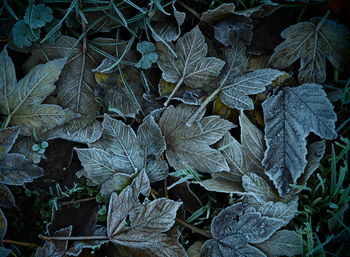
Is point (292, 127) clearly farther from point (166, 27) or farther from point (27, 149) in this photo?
point (27, 149)

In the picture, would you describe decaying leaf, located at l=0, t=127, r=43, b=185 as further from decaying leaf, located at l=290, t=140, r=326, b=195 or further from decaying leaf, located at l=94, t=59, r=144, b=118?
decaying leaf, located at l=290, t=140, r=326, b=195

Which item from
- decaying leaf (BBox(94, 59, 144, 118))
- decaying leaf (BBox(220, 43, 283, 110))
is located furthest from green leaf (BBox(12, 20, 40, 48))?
decaying leaf (BBox(220, 43, 283, 110))

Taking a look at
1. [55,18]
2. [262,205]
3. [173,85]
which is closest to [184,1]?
[173,85]

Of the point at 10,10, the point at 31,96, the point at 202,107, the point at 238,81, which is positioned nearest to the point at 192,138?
the point at 202,107

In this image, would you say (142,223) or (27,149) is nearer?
(142,223)

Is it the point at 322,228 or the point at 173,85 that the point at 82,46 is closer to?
the point at 173,85

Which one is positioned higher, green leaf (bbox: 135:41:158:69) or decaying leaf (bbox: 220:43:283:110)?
green leaf (bbox: 135:41:158:69)

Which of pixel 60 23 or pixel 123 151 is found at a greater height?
pixel 60 23
